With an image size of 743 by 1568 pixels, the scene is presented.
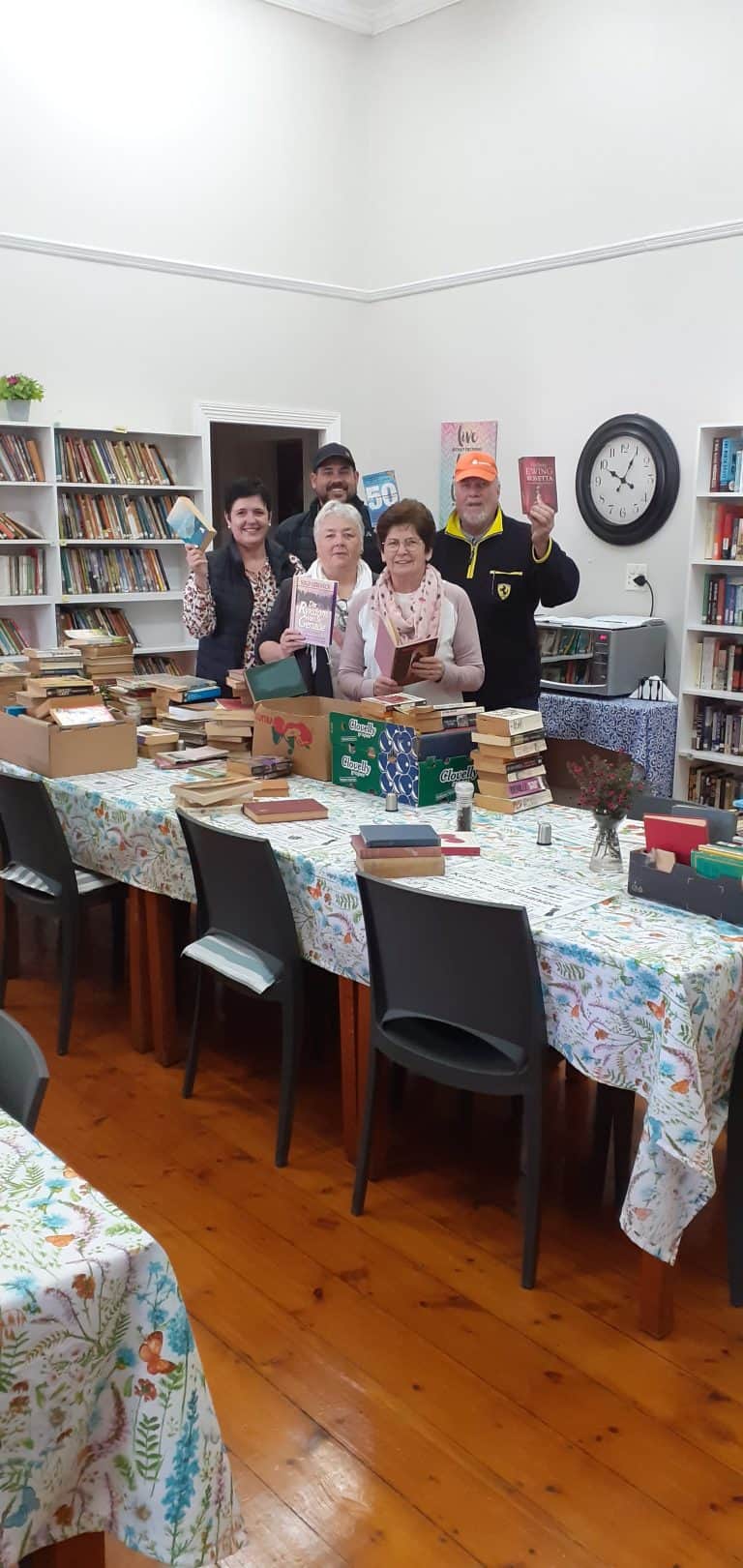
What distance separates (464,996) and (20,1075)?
103 centimetres

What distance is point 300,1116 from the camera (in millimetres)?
3332

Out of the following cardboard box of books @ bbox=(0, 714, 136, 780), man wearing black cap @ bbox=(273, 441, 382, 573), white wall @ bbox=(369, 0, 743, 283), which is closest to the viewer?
cardboard box of books @ bbox=(0, 714, 136, 780)

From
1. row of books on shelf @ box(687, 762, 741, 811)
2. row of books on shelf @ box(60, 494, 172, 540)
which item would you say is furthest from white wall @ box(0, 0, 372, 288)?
row of books on shelf @ box(687, 762, 741, 811)

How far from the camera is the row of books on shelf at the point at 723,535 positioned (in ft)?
18.6

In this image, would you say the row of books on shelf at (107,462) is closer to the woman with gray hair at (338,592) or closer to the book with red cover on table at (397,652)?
the woman with gray hair at (338,592)

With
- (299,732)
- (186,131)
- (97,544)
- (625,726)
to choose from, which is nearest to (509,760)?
(299,732)

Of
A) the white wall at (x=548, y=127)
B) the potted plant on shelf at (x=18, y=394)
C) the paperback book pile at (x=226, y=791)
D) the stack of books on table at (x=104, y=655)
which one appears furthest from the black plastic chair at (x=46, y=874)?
the white wall at (x=548, y=127)

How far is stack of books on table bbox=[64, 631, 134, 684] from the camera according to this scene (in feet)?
15.2

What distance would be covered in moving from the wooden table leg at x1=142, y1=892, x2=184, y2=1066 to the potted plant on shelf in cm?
341

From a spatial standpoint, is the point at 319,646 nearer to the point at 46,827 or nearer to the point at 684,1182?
the point at 46,827

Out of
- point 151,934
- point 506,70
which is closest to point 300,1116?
point 151,934

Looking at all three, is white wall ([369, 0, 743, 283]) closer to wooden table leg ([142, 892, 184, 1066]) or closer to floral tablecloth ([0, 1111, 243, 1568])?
wooden table leg ([142, 892, 184, 1066])

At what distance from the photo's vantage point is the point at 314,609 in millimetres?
3838

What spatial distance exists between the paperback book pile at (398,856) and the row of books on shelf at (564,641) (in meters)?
3.28
